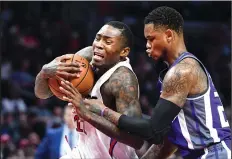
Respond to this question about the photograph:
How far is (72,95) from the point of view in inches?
186

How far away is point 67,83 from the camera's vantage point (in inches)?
189

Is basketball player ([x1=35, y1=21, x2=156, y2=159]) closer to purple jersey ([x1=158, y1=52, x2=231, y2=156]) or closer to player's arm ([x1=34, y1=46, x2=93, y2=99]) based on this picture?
player's arm ([x1=34, y1=46, x2=93, y2=99])

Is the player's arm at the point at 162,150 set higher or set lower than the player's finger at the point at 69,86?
lower

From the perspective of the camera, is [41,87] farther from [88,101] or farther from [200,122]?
[200,122]

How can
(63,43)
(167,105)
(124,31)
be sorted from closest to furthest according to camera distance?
1. (167,105)
2. (124,31)
3. (63,43)

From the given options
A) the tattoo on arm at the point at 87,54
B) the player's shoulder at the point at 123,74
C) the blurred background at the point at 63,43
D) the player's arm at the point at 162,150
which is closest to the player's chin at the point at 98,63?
the player's shoulder at the point at 123,74

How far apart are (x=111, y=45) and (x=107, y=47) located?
0.04 m

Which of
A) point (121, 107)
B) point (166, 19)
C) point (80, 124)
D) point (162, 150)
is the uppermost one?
point (166, 19)

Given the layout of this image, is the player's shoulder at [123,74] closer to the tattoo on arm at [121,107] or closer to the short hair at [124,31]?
the tattoo on arm at [121,107]

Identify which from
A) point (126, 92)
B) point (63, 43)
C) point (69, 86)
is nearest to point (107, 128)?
point (126, 92)

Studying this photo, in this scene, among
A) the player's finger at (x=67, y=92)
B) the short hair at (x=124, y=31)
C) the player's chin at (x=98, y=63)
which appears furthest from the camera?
the short hair at (x=124, y=31)

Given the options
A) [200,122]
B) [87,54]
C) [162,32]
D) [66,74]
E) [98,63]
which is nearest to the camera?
[200,122]

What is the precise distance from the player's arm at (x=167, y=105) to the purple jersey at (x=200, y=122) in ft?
0.43

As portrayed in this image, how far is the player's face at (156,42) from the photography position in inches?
186
